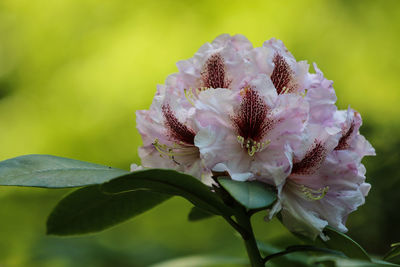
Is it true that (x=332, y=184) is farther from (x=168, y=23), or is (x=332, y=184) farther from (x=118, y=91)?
(x=168, y=23)

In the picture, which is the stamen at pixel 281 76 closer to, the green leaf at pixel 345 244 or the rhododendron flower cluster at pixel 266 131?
the rhododendron flower cluster at pixel 266 131

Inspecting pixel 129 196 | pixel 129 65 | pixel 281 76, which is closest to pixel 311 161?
pixel 281 76

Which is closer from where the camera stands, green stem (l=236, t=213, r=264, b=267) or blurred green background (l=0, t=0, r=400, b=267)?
green stem (l=236, t=213, r=264, b=267)

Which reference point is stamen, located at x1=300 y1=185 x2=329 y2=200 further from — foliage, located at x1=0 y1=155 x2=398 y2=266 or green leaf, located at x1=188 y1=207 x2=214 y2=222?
green leaf, located at x1=188 y1=207 x2=214 y2=222

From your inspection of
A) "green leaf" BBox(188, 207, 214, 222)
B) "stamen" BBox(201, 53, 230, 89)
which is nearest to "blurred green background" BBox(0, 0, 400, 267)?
"green leaf" BBox(188, 207, 214, 222)

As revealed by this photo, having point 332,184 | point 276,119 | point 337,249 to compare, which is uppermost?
point 276,119

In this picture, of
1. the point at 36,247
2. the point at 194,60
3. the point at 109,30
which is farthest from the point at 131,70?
the point at 194,60

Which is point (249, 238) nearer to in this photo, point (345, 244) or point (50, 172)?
point (345, 244)
